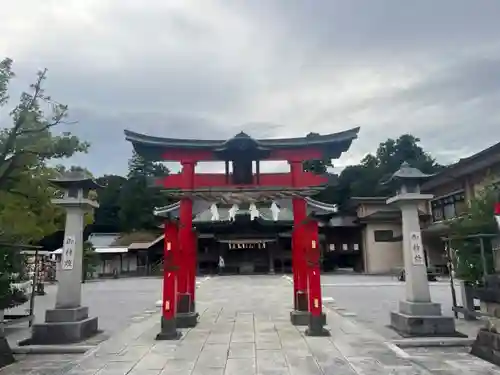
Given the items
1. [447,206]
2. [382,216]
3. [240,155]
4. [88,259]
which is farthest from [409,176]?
[382,216]

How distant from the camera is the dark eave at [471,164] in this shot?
18.9 meters

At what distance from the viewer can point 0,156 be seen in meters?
9.55

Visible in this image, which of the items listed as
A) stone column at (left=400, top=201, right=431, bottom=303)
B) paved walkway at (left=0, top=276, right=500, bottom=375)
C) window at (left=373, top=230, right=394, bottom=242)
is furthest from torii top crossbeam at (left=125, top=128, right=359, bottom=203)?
window at (left=373, top=230, right=394, bottom=242)

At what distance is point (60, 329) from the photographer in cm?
823

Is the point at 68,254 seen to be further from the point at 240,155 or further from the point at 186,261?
the point at 240,155

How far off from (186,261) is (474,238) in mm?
7073

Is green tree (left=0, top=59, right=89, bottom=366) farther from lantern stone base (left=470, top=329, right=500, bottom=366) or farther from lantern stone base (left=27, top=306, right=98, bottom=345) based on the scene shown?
lantern stone base (left=470, top=329, right=500, bottom=366)

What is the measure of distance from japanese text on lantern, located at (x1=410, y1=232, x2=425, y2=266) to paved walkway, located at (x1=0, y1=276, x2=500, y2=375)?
1.84 meters

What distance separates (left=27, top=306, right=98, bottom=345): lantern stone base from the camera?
816 cm

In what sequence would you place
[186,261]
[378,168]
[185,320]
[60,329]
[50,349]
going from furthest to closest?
[378,168], [186,261], [185,320], [60,329], [50,349]

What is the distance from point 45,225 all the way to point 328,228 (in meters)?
28.1

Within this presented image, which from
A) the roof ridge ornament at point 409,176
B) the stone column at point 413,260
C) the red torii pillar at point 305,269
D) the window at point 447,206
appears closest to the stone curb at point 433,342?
the stone column at point 413,260

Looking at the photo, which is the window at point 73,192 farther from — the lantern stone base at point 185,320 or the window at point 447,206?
the window at point 447,206

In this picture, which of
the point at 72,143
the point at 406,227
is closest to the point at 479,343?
the point at 406,227
